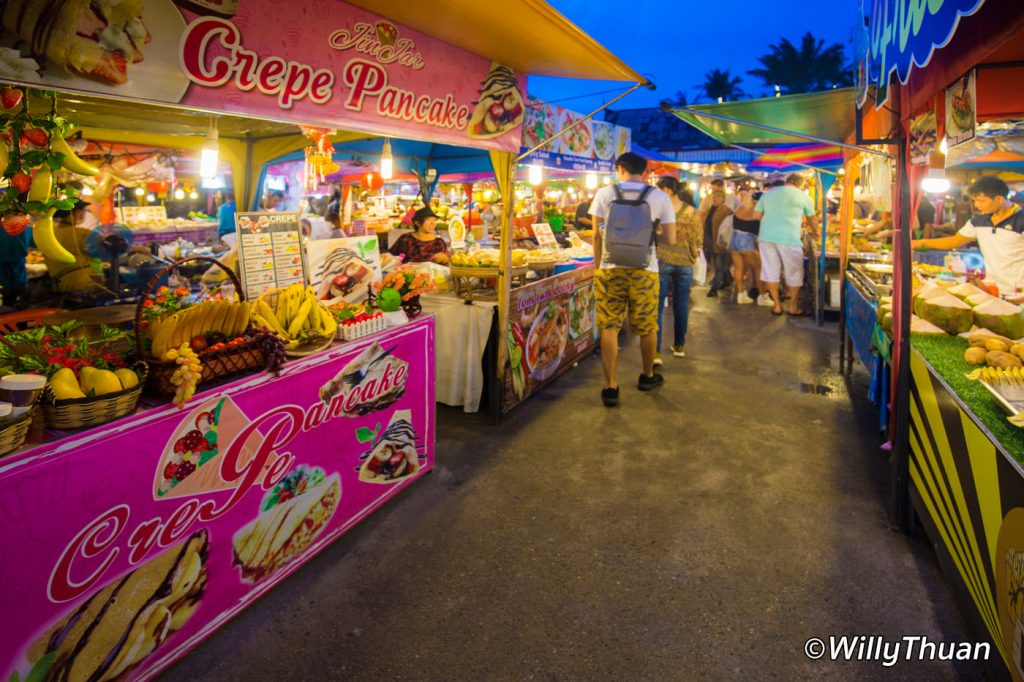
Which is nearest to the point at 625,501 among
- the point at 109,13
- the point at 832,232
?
the point at 109,13

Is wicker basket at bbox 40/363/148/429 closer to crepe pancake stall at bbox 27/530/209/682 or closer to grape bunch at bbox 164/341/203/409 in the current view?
grape bunch at bbox 164/341/203/409

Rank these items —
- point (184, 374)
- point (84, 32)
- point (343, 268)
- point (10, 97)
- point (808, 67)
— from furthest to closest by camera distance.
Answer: point (808, 67) → point (343, 268) → point (184, 374) → point (10, 97) → point (84, 32)

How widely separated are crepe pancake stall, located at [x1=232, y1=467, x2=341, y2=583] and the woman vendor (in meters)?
3.47

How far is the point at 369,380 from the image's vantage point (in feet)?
11.3

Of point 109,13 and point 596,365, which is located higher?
point 109,13

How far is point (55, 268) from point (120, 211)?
23.2ft

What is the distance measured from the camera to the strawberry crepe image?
2.34 metres

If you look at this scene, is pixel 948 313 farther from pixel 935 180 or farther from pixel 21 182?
pixel 21 182

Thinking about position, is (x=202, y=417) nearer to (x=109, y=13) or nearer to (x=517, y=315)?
(x=109, y=13)

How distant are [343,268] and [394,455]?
56.3 inches

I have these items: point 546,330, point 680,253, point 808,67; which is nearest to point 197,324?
point 546,330

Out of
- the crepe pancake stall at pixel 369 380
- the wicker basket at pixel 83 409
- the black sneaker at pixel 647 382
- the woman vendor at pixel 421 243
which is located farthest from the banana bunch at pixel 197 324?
the black sneaker at pixel 647 382

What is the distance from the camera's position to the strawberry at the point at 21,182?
2195 millimetres

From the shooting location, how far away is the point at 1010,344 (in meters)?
3.23
